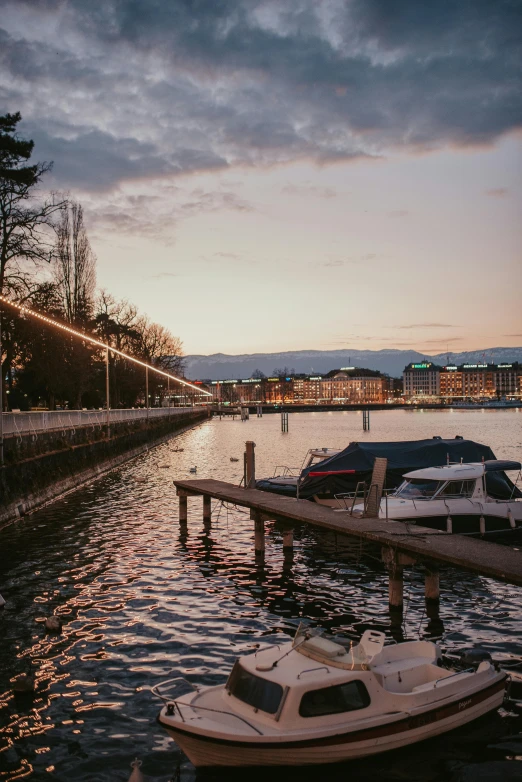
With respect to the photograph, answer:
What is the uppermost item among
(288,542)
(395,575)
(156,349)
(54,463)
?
(156,349)

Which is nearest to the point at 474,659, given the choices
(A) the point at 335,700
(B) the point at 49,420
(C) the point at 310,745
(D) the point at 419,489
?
(A) the point at 335,700

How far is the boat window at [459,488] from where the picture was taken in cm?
2538

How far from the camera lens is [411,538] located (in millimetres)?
17688

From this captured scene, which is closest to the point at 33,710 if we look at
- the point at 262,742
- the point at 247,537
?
the point at 262,742

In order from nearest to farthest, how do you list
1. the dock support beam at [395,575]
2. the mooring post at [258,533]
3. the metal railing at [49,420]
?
the dock support beam at [395,575] → the mooring post at [258,533] → the metal railing at [49,420]

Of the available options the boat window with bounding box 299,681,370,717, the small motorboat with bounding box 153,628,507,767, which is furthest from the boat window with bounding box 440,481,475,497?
the boat window with bounding box 299,681,370,717

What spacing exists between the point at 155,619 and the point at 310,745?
8250mm

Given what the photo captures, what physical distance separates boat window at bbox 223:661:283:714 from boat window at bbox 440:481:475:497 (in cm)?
1617

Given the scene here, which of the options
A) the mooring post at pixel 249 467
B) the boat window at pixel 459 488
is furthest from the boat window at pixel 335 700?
the mooring post at pixel 249 467

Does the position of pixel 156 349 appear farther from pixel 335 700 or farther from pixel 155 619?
pixel 335 700

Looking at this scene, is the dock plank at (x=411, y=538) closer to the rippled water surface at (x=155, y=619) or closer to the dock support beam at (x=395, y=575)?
the dock support beam at (x=395, y=575)

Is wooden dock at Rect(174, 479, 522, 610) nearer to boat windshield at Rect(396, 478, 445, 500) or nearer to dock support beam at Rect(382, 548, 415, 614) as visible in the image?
dock support beam at Rect(382, 548, 415, 614)

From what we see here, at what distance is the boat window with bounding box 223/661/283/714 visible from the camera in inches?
395

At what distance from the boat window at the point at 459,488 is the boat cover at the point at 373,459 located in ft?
12.0
